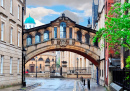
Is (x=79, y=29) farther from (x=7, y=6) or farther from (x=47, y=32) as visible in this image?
(x=7, y=6)

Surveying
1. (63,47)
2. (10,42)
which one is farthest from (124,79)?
(63,47)

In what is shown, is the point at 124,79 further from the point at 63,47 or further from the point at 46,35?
the point at 46,35

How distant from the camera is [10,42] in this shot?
2920 centimetres

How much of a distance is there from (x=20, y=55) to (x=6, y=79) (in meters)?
7.09

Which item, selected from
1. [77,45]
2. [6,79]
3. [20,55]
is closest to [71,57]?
[77,45]

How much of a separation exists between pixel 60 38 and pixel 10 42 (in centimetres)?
1260

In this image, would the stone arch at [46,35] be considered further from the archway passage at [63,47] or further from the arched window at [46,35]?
the archway passage at [63,47]

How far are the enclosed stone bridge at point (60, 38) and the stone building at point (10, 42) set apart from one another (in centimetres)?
660

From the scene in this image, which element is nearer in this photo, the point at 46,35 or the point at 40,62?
the point at 46,35

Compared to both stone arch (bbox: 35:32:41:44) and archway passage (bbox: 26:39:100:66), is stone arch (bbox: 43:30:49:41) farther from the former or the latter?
stone arch (bbox: 35:32:41:44)

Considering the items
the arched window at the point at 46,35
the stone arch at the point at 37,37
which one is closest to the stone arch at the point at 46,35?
the arched window at the point at 46,35

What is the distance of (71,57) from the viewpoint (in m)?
86.9

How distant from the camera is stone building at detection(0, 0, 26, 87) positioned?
2612 cm

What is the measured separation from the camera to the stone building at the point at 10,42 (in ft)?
85.7
